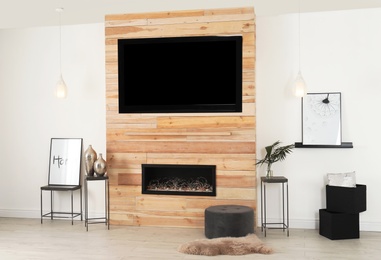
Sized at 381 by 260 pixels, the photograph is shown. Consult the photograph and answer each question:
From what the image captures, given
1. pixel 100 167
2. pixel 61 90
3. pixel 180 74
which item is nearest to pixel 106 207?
pixel 100 167

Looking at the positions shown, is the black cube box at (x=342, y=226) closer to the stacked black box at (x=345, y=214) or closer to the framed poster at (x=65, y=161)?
the stacked black box at (x=345, y=214)

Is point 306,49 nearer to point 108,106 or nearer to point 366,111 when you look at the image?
point 366,111

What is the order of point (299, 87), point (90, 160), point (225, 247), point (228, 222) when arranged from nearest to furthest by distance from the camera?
point (225, 247) → point (228, 222) → point (299, 87) → point (90, 160)

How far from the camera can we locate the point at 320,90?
572 cm

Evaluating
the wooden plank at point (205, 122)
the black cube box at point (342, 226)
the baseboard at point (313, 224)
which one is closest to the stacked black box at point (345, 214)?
the black cube box at point (342, 226)

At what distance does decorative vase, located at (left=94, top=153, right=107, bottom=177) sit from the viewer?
5734 mm

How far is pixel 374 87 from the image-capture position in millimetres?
5594

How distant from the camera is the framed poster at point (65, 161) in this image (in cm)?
632

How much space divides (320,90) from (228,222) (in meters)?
1.95

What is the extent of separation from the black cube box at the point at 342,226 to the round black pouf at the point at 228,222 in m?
0.85

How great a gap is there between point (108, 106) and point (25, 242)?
1857 mm

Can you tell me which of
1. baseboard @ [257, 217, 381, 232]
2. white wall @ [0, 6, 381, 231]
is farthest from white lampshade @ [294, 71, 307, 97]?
baseboard @ [257, 217, 381, 232]

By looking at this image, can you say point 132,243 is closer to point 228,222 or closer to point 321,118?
point 228,222

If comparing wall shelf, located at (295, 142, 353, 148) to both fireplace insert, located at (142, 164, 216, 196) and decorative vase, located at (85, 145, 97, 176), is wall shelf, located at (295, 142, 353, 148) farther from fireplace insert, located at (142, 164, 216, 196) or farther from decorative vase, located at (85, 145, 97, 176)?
decorative vase, located at (85, 145, 97, 176)
